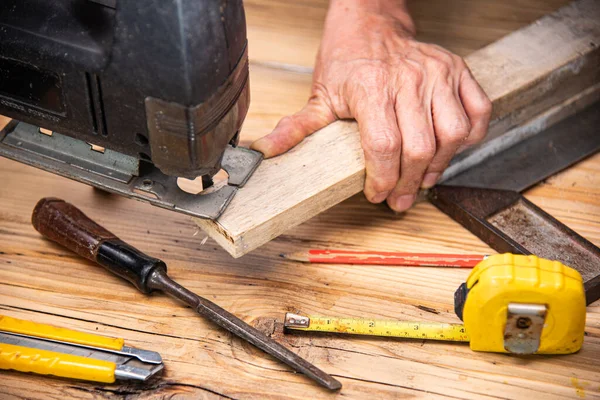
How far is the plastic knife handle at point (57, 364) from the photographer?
54.3 inches

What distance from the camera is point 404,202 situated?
5.91 feet

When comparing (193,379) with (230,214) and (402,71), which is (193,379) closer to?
(230,214)

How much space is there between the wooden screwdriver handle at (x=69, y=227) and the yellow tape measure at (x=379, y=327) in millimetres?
447

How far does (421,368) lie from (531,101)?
85cm

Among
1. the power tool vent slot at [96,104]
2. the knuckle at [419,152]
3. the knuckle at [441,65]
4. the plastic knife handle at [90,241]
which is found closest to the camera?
the power tool vent slot at [96,104]

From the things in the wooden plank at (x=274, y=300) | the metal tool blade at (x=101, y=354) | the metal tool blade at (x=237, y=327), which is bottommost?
the wooden plank at (x=274, y=300)

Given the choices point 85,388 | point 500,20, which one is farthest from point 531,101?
point 85,388

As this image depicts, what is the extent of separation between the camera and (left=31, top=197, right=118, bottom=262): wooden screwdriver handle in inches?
63.3

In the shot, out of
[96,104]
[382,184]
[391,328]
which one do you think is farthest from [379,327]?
[96,104]

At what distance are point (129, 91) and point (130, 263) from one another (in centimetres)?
42

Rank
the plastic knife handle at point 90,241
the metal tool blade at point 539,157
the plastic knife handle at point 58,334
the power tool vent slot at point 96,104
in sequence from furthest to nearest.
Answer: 1. the metal tool blade at point 539,157
2. the plastic knife handle at point 90,241
3. the plastic knife handle at point 58,334
4. the power tool vent slot at point 96,104

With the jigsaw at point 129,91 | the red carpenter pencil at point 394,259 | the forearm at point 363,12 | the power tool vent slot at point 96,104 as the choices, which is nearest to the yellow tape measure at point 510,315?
the red carpenter pencil at point 394,259

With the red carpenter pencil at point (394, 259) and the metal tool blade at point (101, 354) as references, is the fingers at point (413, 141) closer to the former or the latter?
the red carpenter pencil at point (394, 259)

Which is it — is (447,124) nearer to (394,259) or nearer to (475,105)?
(475,105)
